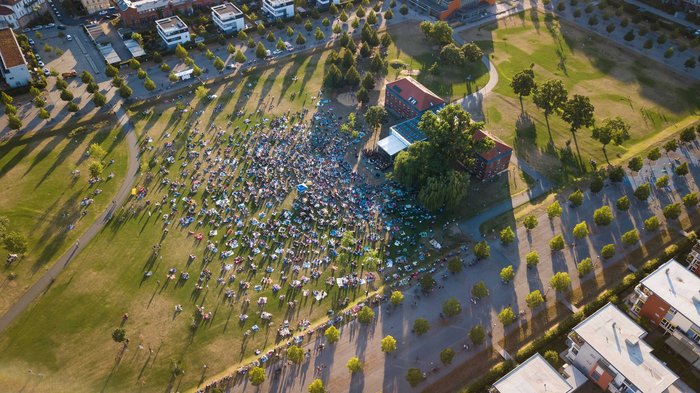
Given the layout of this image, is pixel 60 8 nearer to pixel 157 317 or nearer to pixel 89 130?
pixel 89 130

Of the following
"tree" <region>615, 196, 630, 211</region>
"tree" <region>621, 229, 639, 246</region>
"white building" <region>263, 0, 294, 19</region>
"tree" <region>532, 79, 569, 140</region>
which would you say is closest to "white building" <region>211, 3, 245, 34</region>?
"white building" <region>263, 0, 294, 19</region>

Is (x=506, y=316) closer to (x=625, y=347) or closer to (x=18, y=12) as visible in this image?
(x=625, y=347)

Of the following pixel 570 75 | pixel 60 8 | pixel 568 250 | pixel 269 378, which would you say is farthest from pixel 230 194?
pixel 60 8

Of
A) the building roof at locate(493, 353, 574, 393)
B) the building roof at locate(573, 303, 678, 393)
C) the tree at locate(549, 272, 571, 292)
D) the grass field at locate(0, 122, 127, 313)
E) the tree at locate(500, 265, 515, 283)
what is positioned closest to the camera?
the building roof at locate(493, 353, 574, 393)

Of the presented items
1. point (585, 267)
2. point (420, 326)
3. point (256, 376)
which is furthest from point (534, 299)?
point (256, 376)

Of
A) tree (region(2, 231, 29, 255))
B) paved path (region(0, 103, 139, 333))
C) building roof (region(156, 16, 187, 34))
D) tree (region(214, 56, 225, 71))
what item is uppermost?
building roof (region(156, 16, 187, 34))

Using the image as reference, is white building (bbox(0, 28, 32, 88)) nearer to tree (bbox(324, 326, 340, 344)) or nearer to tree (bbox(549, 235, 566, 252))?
tree (bbox(324, 326, 340, 344))
